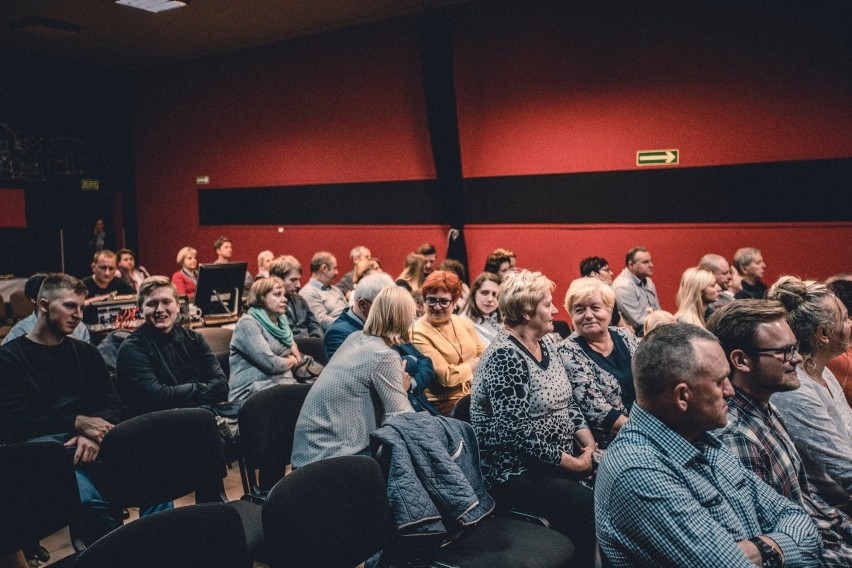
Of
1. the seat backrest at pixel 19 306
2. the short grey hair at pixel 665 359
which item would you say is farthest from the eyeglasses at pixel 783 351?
the seat backrest at pixel 19 306

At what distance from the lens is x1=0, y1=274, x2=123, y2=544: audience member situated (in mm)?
2896

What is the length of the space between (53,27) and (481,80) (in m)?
6.05

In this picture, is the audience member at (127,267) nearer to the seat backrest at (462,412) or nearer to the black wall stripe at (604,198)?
the black wall stripe at (604,198)

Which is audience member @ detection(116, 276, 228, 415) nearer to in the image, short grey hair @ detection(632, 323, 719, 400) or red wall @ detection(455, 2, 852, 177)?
short grey hair @ detection(632, 323, 719, 400)

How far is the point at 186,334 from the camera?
12.1 feet

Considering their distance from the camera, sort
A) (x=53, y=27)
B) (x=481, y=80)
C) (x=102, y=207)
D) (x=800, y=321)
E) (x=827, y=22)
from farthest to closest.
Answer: (x=102, y=207), (x=53, y=27), (x=481, y=80), (x=827, y=22), (x=800, y=321)

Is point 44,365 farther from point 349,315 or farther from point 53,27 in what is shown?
point 53,27

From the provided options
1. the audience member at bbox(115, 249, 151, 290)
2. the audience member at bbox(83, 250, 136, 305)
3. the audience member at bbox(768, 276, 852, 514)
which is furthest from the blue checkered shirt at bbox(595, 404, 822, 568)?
the audience member at bbox(115, 249, 151, 290)

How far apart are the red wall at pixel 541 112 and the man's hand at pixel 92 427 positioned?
18.8 feet

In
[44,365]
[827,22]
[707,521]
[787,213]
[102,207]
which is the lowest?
[707,521]

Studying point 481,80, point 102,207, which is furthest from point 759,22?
point 102,207

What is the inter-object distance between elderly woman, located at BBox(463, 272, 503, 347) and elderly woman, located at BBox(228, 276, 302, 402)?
4.25ft

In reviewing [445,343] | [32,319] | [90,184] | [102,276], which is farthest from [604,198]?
[90,184]

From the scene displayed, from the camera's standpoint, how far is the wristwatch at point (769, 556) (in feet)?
5.55
